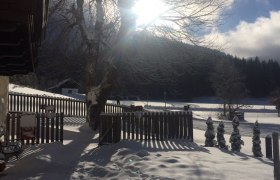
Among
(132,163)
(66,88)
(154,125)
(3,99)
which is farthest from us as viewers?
(66,88)

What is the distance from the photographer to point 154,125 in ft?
51.9

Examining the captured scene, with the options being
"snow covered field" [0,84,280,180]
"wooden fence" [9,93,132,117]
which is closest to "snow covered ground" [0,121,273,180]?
"snow covered field" [0,84,280,180]

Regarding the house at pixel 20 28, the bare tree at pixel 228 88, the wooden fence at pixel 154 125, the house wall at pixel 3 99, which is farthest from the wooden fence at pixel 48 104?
the bare tree at pixel 228 88

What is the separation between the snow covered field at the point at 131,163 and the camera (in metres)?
9.78

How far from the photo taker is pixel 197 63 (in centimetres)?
2331

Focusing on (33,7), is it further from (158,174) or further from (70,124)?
(70,124)

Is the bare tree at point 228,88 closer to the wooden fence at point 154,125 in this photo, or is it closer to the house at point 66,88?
the house at point 66,88

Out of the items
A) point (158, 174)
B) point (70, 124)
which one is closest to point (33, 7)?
point (158, 174)

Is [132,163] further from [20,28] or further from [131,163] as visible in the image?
[20,28]

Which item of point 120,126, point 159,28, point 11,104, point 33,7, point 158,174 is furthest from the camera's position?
point 11,104

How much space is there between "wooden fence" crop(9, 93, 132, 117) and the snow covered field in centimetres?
1248

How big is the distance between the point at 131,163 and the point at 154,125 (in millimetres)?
4672

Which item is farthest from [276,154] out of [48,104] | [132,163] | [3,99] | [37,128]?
[48,104]

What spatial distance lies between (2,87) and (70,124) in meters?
7.41
